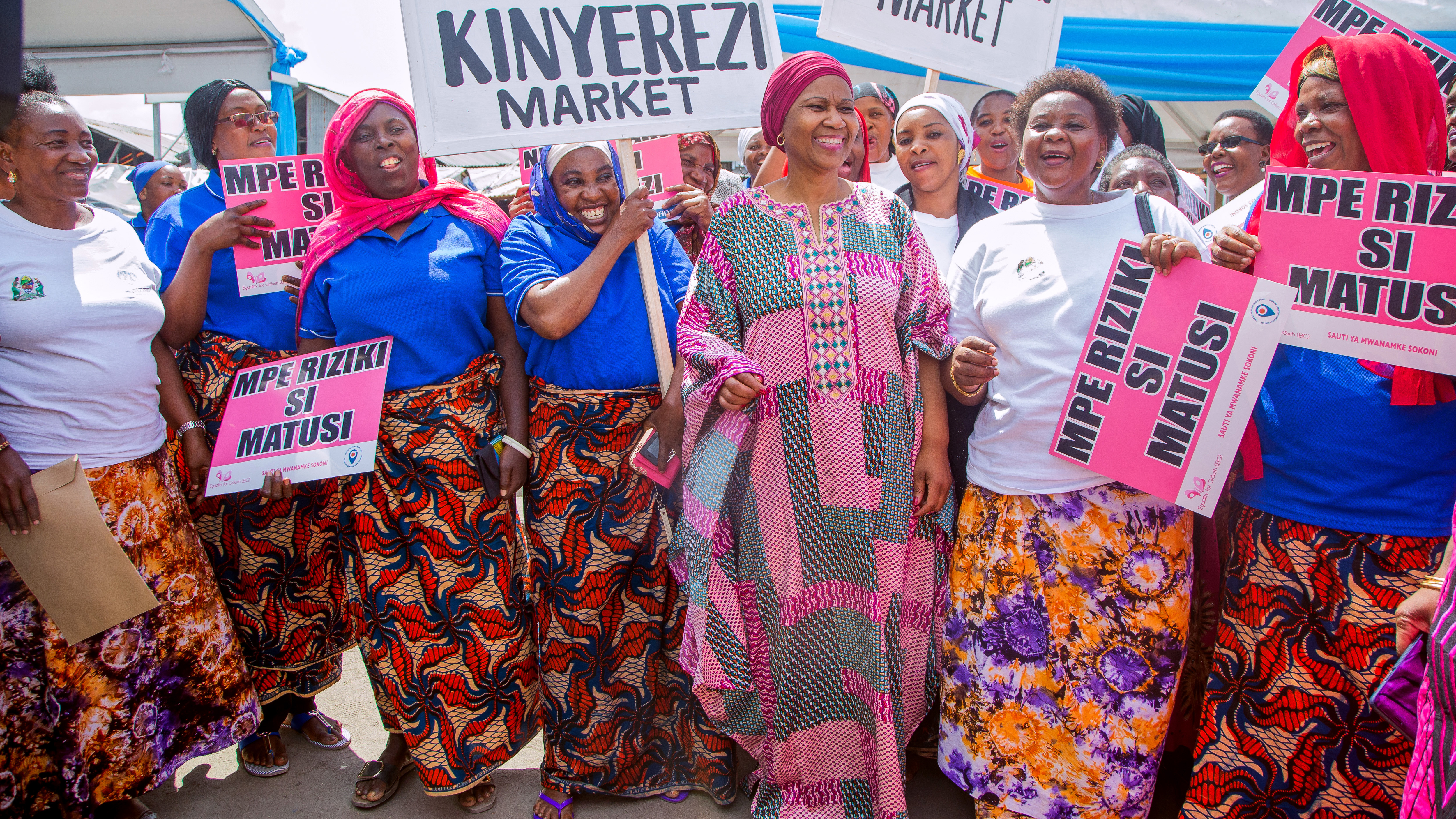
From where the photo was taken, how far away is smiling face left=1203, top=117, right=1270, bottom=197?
3.94 m

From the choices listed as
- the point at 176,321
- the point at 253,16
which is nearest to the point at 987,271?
the point at 176,321

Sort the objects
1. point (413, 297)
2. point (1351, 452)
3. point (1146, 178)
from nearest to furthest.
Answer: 1. point (1351, 452)
2. point (413, 297)
3. point (1146, 178)

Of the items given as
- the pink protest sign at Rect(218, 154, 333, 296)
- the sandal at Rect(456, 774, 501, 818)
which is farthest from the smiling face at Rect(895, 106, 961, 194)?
the sandal at Rect(456, 774, 501, 818)

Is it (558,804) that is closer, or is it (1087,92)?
(1087,92)

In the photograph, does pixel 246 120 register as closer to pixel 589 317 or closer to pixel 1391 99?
pixel 589 317

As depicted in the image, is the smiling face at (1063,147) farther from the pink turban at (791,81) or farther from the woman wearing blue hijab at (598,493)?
the woman wearing blue hijab at (598,493)

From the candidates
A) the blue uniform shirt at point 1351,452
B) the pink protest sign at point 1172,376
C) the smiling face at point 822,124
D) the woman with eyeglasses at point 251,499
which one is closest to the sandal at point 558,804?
the woman with eyeglasses at point 251,499

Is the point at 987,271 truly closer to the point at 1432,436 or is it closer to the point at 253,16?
the point at 1432,436

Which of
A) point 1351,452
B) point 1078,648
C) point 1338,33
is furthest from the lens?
point 1338,33

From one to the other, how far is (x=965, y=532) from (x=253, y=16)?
271 inches

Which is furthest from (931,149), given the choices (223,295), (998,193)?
(223,295)

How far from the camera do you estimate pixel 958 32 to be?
3.75 metres

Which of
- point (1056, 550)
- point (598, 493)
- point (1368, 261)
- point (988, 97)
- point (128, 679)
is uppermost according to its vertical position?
point (988, 97)

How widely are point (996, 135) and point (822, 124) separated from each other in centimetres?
203
